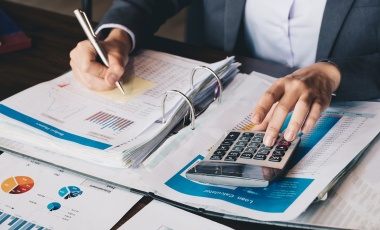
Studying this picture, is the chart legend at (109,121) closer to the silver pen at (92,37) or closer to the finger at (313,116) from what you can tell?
the silver pen at (92,37)

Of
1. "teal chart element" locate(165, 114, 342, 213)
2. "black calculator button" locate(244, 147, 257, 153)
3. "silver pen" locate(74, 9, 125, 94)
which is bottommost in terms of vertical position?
"teal chart element" locate(165, 114, 342, 213)

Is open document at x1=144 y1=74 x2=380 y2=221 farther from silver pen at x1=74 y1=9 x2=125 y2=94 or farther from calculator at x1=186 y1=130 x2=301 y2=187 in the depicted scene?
silver pen at x1=74 y1=9 x2=125 y2=94

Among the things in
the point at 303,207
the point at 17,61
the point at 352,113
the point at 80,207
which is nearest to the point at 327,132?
the point at 352,113

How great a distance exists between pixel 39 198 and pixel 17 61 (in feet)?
1.50

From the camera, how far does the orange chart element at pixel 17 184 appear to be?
2.40ft

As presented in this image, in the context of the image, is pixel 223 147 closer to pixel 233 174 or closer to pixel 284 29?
pixel 233 174

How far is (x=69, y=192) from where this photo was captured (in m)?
0.73

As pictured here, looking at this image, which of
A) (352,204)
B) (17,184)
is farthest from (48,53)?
(352,204)

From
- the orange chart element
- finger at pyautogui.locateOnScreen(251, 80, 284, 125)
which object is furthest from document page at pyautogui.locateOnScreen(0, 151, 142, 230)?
finger at pyautogui.locateOnScreen(251, 80, 284, 125)

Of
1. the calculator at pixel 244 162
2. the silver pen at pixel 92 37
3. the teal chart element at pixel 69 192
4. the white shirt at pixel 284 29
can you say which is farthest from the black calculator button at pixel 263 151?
the white shirt at pixel 284 29

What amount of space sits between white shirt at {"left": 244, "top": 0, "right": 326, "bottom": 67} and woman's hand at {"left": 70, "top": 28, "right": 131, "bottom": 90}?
38 centimetres

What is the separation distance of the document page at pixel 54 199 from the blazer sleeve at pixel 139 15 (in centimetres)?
43

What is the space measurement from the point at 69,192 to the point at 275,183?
0.27 m

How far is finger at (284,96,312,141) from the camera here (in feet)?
2.48
